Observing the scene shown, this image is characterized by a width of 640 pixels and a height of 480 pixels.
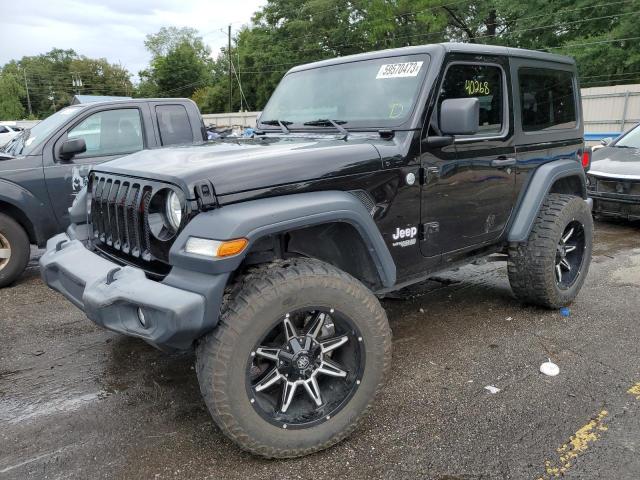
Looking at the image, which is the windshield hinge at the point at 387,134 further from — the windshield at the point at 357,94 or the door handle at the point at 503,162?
the door handle at the point at 503,162

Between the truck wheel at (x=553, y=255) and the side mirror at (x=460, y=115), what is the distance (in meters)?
1.46

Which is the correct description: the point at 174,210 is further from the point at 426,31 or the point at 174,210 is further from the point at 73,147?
the point at 426,31

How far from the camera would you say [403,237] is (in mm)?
3107

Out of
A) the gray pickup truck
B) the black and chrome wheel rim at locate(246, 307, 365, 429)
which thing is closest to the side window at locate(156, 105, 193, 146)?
the gray pickup truck

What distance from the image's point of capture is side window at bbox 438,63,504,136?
11.1 feet

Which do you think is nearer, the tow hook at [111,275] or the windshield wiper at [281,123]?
the tow hook at [111,275]

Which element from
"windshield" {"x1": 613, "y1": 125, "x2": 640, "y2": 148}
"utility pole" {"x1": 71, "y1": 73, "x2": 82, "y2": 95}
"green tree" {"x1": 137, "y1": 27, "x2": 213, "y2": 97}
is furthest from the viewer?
"utility pole" {"x1": 71, "y1": 73, "x2": 82, "y2": 95}

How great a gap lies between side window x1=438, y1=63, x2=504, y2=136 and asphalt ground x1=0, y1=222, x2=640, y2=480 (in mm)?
1614

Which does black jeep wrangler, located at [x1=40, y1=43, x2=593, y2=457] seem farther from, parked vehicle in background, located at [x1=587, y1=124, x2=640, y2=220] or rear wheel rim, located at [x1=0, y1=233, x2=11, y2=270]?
parked vehicle in background, located at [x1=587, y1=124, x2=640, y2=220]

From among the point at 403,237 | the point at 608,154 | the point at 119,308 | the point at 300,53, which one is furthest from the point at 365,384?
the point at 300,53

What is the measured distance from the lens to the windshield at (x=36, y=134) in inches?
214

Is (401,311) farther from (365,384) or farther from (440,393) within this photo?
(365,384)

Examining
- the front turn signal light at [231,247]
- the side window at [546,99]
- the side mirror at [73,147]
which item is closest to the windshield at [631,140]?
the side window at [546,99]

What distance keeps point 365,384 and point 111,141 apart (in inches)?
171
